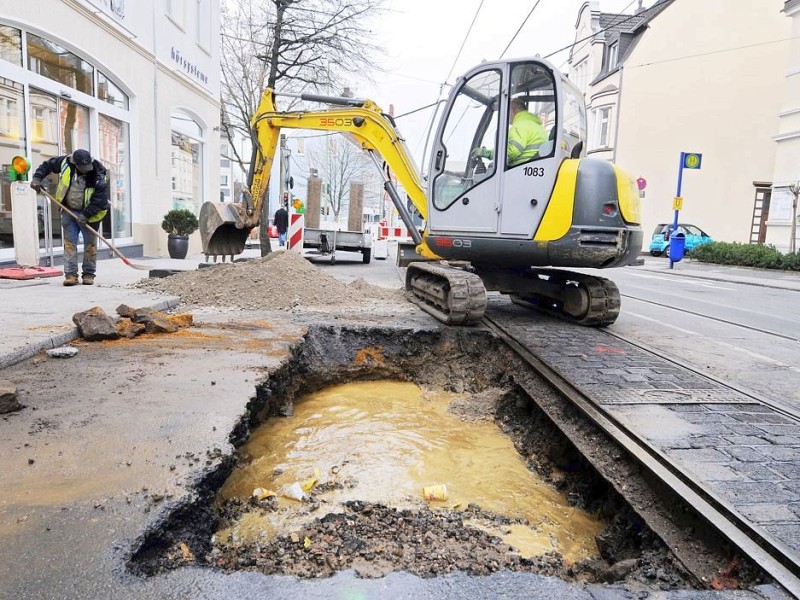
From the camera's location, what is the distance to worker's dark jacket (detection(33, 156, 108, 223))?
793cm

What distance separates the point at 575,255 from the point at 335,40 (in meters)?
13.1

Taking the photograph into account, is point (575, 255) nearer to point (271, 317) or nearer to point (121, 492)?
point (271, 317)

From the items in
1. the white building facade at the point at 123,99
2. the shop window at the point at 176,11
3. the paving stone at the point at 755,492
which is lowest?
the paving stone at the point at 755,492

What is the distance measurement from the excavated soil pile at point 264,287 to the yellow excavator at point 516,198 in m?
1.30

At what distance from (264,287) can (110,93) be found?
811 centimetres

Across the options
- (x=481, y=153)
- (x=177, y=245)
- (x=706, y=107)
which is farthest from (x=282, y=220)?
(x=706, y=107)

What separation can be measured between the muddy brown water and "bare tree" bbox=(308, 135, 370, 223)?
4563 centimetres

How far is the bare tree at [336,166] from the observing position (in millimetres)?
49406

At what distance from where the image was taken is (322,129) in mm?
8430

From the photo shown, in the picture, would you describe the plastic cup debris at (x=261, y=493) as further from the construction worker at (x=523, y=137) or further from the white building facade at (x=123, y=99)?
the white building facade at (x=123, y=99)

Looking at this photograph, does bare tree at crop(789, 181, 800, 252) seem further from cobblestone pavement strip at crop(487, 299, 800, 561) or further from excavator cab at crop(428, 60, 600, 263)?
cobblestone pavement strip at crop(487, 299, 800, 561)

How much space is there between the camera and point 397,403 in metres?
5.22

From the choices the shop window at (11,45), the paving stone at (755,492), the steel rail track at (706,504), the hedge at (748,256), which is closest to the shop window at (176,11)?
the shop window at (11,45)

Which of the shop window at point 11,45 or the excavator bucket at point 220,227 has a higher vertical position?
the shop window at point 11,45
